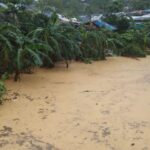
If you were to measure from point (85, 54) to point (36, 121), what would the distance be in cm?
769

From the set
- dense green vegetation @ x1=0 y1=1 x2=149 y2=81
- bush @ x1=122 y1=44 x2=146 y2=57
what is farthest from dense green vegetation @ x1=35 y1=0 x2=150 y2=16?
bush @ x1=122 y1=44 x2=146 y2=57

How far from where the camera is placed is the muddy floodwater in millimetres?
5797

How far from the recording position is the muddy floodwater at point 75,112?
5.80 meters

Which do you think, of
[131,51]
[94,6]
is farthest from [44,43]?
[94,6]

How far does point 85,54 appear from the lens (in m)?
14.0

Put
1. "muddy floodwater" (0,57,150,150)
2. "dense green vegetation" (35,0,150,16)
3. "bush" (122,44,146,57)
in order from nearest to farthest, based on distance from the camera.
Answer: "muddy floodwater" (0,57,150,150), "bush" (122,44,146,57), "dense green vegetation" (35,0,150,16)

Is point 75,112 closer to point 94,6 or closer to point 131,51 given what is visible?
point 131,51

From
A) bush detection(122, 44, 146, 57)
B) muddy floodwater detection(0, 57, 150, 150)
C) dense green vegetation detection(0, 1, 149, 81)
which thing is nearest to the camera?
muddy floodwater detection(0, 57, 150, 150)

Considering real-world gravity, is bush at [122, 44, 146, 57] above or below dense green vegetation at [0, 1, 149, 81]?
below

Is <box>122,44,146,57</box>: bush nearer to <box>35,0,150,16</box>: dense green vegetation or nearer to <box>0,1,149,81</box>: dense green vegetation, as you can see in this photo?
<box>0,1,149,81</box>: dense green vegetation

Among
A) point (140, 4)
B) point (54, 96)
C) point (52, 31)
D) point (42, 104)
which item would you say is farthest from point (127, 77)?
point (140, 4)

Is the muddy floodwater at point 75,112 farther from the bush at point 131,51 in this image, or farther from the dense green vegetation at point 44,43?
the bush at point 131,51

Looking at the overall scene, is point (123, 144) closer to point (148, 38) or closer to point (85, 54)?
point (85, 54)

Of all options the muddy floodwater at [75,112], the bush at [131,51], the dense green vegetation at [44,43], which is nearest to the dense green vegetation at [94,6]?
the dense green vegetation at [44,43]
